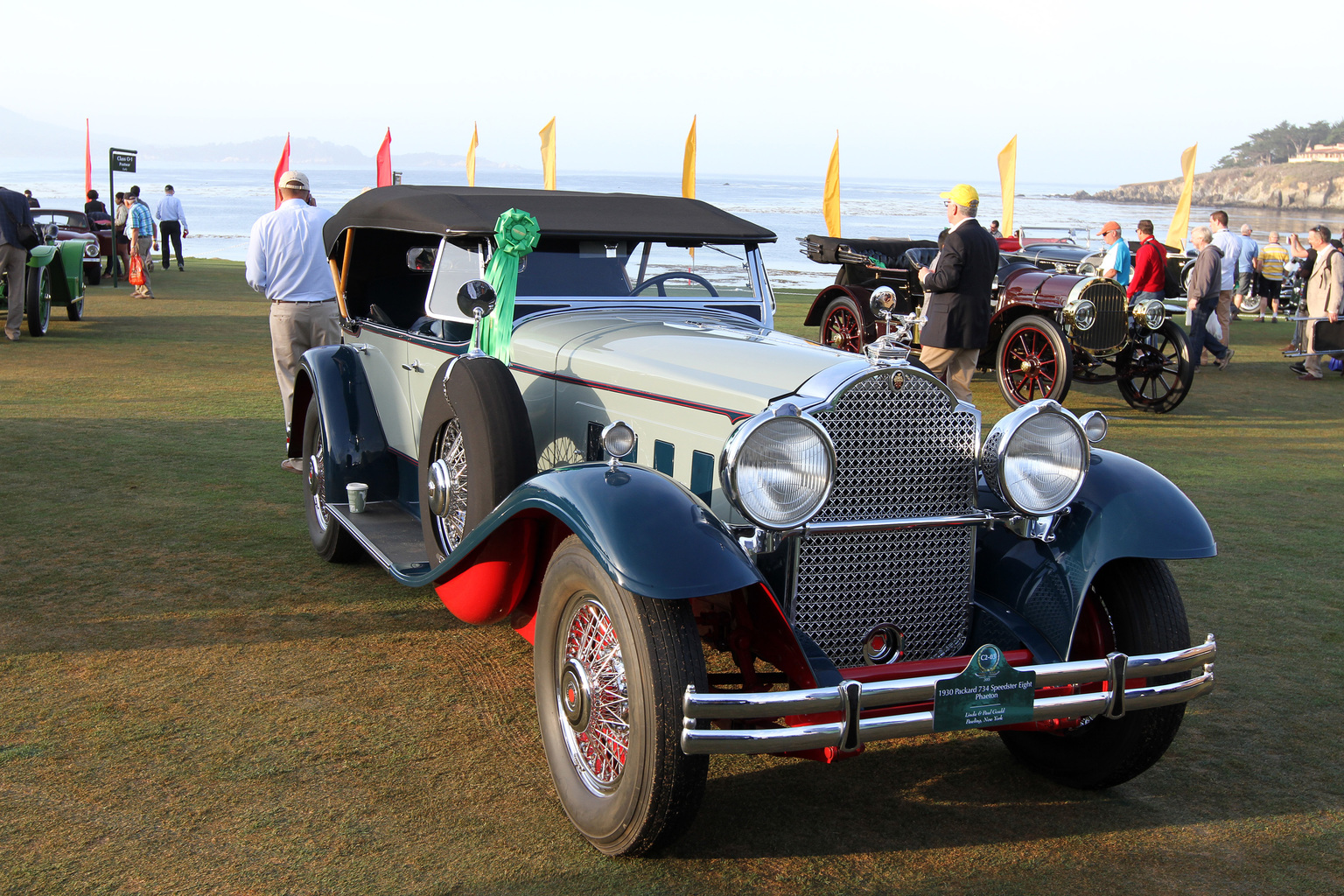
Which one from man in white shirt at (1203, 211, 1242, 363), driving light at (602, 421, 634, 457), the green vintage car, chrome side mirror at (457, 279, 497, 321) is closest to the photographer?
driving light at (602, 421, 634, 457)

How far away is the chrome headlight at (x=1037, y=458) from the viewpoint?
287 cm

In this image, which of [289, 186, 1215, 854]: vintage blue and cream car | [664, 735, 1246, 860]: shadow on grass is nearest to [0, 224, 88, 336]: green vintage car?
[289, 186, 1215, 854]: vintage blue and cream car

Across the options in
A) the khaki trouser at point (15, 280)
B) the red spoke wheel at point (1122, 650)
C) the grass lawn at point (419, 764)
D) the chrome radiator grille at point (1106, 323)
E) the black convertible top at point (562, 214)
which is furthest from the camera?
the khaki trouser at point (15, 280)

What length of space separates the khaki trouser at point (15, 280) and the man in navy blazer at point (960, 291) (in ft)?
30.7

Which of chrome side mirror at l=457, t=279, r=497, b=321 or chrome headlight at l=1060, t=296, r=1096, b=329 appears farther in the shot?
chrome headlight at l=1060, t=296, r=1096, b=329

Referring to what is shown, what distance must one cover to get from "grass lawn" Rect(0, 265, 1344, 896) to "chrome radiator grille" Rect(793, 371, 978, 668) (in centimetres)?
53

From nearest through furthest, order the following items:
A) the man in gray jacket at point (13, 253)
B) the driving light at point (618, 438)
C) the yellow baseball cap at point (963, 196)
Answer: the driving light at point (618, 438)
the yellow baseball cap at point (963, 196)
the man in gray jacket at point (13, 253)

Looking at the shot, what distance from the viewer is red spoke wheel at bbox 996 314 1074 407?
9.37m

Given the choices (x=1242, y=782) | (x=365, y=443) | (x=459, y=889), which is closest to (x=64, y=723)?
(x=459, y=889)

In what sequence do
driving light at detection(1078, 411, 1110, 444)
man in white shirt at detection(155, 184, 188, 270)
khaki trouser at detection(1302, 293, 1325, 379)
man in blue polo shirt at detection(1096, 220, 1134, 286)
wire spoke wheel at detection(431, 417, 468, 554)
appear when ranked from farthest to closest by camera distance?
man in white shirt at detection(155, 184, 188, 270)
khaki trouser at detection(1302, 293, 1325, 379)
man in blue polo shirt at detection(1096, 220, 1134, 286)
wire spoke wheel at detection(431, 417, 468, 554)
driving light at detection(1078, 411, 1110, 444)

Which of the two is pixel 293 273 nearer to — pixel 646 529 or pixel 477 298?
pixel 477 298

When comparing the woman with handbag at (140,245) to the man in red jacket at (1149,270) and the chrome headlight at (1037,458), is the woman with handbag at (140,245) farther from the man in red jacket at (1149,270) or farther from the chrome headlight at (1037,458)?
the chrome headlight at (1037,458)

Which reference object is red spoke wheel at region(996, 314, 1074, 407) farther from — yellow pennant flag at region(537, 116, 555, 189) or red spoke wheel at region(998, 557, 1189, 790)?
yellow pennant flag at region(537, 116, 555, 189)

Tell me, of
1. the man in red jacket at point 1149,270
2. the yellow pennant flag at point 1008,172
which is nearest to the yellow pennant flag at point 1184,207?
the yellow pennant flag at point 1008,172
